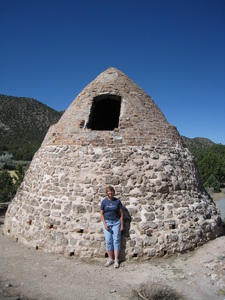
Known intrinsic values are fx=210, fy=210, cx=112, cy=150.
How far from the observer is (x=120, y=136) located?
6434 mm

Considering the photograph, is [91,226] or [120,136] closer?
[91,226]

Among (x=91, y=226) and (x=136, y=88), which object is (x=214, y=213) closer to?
(x=91, y=226)

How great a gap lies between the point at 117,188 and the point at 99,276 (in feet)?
6.95

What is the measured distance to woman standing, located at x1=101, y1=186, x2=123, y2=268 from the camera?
5.03 m

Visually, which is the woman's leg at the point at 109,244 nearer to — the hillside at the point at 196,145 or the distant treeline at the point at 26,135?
the distant treeline at the point at 26,135

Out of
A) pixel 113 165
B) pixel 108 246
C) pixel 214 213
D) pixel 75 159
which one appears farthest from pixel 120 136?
pixel 214 213

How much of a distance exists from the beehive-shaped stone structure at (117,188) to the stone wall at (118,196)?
24mm

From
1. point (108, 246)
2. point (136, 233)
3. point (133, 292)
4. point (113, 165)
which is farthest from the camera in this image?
point (113, 165)

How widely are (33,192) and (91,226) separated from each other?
2257 mm

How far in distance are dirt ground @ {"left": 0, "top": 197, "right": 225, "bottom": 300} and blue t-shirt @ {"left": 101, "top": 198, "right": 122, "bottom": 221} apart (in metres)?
1.08

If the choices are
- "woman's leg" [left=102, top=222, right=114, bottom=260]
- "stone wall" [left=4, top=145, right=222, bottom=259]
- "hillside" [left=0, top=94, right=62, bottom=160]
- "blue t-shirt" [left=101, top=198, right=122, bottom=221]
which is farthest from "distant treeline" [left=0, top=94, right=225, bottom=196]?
"woman's leg" [left=102, top=222, right=114, bottom=260]

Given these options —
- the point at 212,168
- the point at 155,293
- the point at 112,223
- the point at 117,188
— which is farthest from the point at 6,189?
the point at 212,168

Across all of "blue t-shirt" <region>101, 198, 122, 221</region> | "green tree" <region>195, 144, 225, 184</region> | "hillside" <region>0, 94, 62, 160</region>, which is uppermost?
"hillside" <region>0, 94, 62, 160</region>

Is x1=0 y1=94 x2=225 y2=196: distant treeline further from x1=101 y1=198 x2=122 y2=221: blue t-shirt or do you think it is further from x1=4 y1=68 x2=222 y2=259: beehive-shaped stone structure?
x1=101 y1=198 x2=122 y2=221: blue t-shirt
